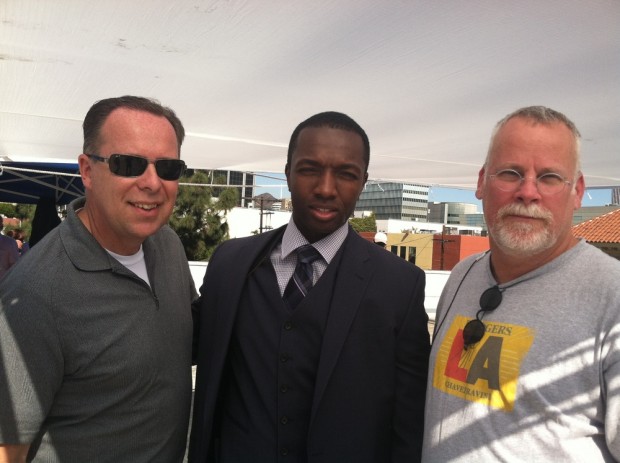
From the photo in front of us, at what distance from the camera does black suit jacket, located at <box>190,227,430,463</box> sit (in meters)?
1.62

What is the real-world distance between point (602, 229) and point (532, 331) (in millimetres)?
29649

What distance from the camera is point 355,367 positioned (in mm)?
1644

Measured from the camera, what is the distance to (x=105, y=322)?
5.01ft

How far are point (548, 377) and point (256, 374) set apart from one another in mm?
891

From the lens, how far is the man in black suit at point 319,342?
5.33ft

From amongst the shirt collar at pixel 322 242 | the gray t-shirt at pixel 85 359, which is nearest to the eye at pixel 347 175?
the shirt collar at pixel 322 242

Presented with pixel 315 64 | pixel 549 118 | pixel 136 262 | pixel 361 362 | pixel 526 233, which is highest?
pixel 315 64

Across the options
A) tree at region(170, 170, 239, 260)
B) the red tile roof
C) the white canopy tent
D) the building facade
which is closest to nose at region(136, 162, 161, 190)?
the white canopy tent

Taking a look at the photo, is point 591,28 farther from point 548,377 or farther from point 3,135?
point 3,135

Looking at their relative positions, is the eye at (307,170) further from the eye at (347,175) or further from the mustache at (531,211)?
the mustache at (531,211)

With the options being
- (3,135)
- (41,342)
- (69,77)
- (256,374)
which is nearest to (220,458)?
(256,374)

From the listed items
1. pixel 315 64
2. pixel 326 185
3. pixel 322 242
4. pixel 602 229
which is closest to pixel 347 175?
pixel 326 185

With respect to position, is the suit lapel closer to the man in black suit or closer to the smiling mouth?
the man in black suit

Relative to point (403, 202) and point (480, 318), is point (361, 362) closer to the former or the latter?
point (480, 318)
